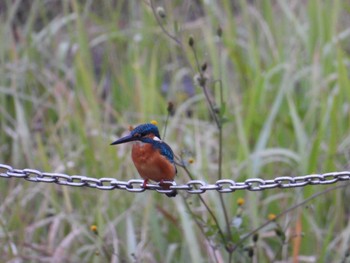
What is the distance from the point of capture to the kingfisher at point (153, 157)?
2023mm

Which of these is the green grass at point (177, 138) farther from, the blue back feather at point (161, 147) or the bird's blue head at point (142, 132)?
the bird's blue head at point (142, 132)

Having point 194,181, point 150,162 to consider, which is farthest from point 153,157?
point 194,181

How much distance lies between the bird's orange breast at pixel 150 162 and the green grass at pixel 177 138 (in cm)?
36

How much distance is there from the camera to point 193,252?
2.75m

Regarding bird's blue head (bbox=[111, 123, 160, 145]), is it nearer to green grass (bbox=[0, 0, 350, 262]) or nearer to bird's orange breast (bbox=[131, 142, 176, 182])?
bird's orange breast (bbox=[131, 142, 176, 182])

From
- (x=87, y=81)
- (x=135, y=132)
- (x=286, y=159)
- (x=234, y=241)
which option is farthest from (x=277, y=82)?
(x=135, y=132)

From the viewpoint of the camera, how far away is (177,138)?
3.70 metres

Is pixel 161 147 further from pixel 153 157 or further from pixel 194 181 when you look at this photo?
pixel 194 181

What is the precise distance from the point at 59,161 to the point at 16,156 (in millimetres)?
249

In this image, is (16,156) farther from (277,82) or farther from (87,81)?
(277,82)

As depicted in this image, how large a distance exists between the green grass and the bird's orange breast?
36 centimetres

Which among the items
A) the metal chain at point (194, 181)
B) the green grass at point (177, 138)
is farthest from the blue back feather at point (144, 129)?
the green grass at point (177, 138)

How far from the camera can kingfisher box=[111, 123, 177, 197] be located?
2.02m

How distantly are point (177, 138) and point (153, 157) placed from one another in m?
1.66
